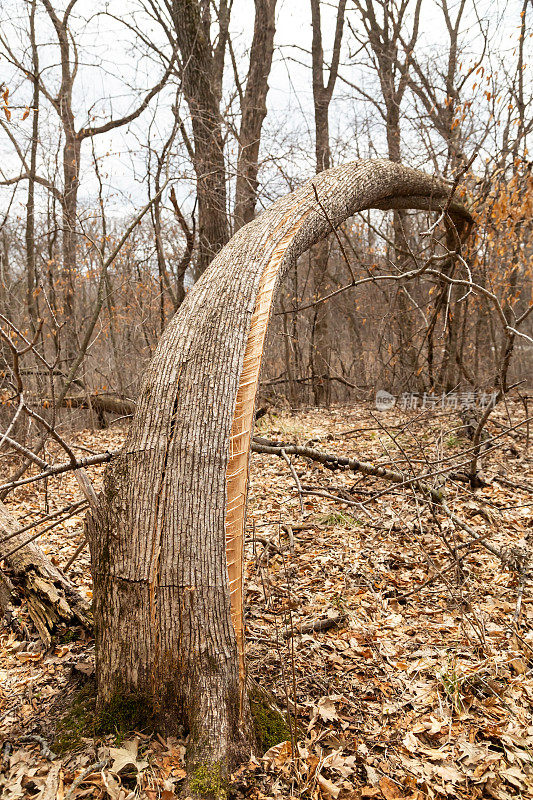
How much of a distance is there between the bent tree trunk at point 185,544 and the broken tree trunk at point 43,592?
0.68m

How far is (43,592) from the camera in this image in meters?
2.54

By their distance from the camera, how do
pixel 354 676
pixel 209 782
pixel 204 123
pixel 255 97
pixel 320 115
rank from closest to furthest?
pixel 209 782
pixel 354 676
pixel 204 123
pixel 255 97
pixel 320 115

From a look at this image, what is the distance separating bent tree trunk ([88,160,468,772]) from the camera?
6.00 feet

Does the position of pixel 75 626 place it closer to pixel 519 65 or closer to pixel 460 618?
pixel 460 618

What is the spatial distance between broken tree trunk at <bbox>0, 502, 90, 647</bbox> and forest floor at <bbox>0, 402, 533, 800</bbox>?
11 centimetres

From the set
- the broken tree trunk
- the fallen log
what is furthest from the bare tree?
the broken tree trunk

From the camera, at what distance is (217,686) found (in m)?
1.83

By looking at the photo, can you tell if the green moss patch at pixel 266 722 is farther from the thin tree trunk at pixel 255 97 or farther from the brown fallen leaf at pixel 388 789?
the thin tree trunk at pixel 255 97

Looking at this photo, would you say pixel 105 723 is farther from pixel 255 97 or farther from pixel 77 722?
pixel 255 97

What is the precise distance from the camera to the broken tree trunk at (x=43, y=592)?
2.55 m

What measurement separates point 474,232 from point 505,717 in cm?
574

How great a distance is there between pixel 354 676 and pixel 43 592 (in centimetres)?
162

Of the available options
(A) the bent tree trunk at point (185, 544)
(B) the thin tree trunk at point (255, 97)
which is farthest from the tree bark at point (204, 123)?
(A) the bent tree trunk at point (185, 544)

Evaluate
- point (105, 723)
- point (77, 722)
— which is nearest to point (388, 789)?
point (105, 723)
